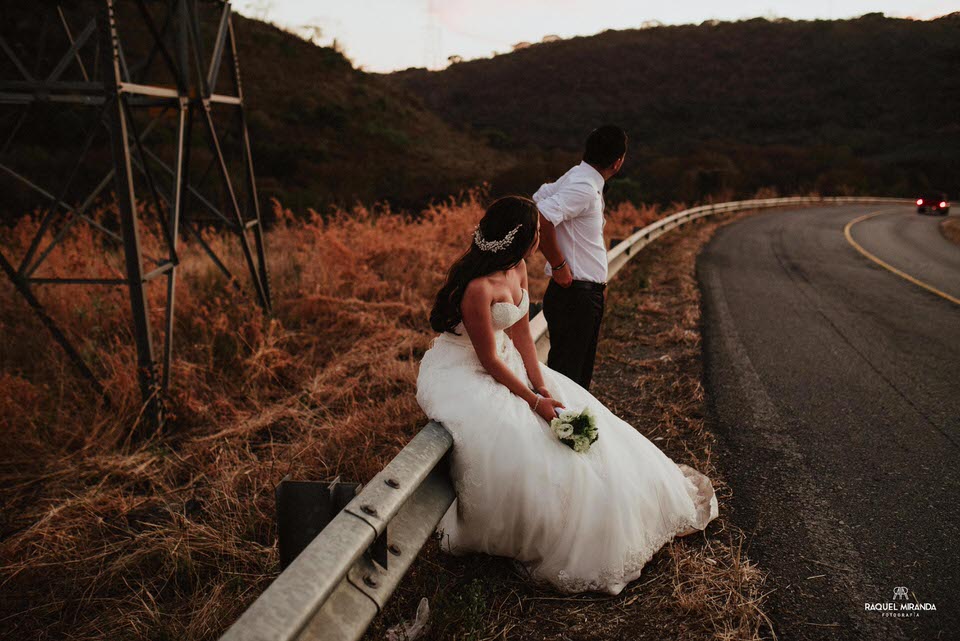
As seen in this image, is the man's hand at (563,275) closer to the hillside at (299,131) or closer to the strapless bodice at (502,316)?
the strapless bodice at (502,316)

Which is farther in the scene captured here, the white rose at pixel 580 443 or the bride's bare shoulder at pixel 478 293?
the bride's bare shoulder at pixel 478 293

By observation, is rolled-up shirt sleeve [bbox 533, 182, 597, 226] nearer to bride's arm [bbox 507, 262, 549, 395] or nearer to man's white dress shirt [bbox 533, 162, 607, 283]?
man's white dress shirt [bbox 533, 162, 607, 283]

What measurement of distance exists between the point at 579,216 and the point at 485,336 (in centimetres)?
161

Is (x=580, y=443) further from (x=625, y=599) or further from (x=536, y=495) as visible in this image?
(x=625, y=599)

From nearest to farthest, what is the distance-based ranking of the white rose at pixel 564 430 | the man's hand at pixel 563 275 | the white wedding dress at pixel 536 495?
1. the white wedding dress at pixel 536 495
2. the white rose at pixel 564 430
3. the man's hand at pixel 563 275

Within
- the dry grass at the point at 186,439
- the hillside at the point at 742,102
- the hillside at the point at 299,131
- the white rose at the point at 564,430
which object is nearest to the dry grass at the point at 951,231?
the hillside at the point at 742,102

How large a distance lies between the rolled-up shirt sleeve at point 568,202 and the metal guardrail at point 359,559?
1872mm

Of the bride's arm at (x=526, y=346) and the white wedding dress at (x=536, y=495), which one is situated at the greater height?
the bride's arm at (x=526, y=346)

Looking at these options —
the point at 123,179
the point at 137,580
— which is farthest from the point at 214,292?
the point at 137,580

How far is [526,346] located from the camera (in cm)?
323

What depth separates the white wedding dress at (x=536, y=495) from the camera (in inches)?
99.0

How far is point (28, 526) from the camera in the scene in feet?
10.9

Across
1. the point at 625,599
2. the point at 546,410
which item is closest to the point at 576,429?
the point at 546,410

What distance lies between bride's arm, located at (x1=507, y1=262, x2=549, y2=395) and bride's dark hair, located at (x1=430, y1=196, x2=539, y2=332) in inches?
10.1
